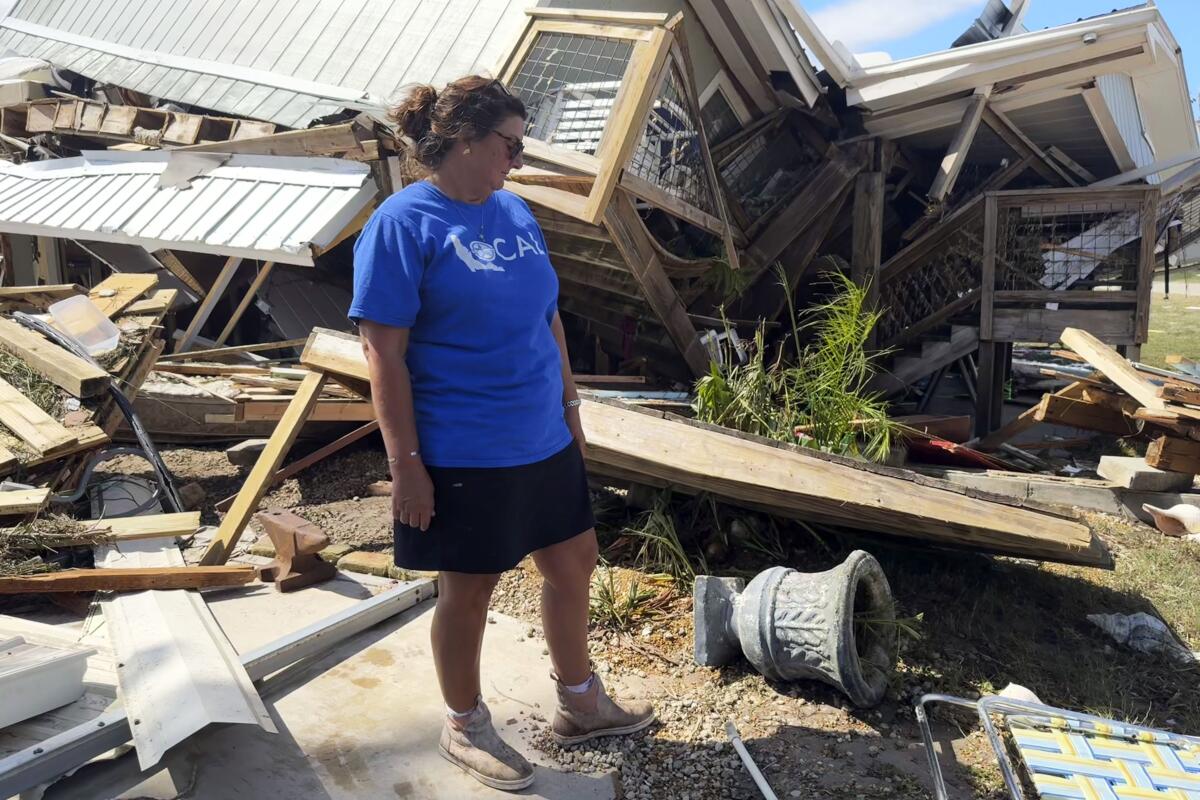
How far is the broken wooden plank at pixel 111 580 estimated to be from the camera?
3.20 m

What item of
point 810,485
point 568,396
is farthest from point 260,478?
point 810,485

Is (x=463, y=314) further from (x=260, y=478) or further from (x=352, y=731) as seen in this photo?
(x=260, y=478)

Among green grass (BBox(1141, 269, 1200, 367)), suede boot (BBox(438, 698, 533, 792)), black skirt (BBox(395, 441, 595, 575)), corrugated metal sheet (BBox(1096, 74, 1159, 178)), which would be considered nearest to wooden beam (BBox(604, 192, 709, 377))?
black skirt (BBox(395, 441, 595, 575))

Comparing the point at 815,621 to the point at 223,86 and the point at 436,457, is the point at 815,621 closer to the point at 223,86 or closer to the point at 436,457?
the point at 436,457

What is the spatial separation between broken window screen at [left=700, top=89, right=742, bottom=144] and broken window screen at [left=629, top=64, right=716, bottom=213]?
1.72 m

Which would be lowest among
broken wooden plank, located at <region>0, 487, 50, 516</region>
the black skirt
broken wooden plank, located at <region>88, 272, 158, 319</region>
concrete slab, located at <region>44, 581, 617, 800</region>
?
concrete slab, located at <region>44, 581, 617, 800</region>

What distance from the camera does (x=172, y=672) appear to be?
242cm

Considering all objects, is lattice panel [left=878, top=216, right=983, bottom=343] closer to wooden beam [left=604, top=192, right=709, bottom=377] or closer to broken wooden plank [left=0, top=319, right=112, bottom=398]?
wooden beam [left=604, top=192, right=709, bottom=377]

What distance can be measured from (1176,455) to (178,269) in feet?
25.3

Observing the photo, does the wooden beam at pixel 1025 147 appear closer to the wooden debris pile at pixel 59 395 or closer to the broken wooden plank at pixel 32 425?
the wooden debris pile at pixel 59 395

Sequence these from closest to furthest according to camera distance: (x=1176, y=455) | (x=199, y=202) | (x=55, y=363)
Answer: (x=55, y=363) < (x=1176, y=455) < (x=199, y=202)

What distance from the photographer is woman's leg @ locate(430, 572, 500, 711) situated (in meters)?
2.34

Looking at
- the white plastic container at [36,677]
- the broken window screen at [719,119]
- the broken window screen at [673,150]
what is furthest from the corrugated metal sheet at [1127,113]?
the white plastic container at [36,677]

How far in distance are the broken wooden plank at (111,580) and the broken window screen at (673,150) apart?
10.2 ft
